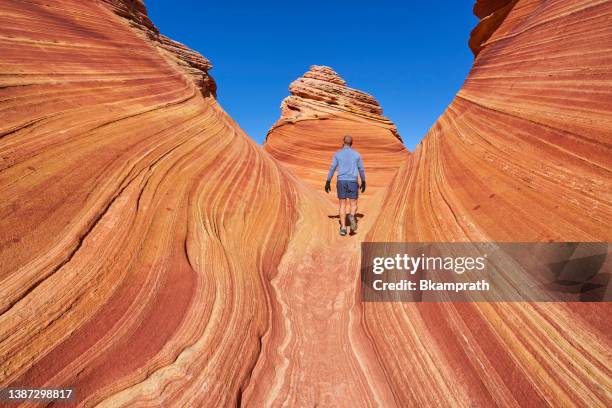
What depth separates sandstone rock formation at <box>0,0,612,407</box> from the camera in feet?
7.32

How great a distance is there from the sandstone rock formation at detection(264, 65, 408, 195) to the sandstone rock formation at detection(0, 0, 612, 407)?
10145 millimetres

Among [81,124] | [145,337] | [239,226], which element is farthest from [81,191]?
[239,226]

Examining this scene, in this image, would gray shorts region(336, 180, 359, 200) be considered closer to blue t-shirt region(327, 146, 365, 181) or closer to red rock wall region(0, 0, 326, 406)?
blue t-shirt region(327, 146, 365, 181)

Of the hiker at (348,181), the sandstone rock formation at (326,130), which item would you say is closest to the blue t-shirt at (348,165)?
the hiker at (348,181)

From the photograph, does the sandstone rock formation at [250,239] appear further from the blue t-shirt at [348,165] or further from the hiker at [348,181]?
the blue t-shirt at [348,165]

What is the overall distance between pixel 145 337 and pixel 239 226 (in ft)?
8.03

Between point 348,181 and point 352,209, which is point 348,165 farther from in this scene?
point 352,209

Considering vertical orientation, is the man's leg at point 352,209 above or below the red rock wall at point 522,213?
below

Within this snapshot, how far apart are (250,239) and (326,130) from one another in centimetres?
1356

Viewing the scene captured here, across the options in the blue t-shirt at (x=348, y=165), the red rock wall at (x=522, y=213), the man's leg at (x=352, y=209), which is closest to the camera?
the red rock wall at (x=522, y=213)

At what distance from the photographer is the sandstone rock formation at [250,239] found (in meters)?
2.23

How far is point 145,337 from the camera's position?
8.30ft

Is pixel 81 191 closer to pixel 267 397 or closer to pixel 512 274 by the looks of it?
pixel 267 397

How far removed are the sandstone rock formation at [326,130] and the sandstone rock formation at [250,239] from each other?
10.1m
